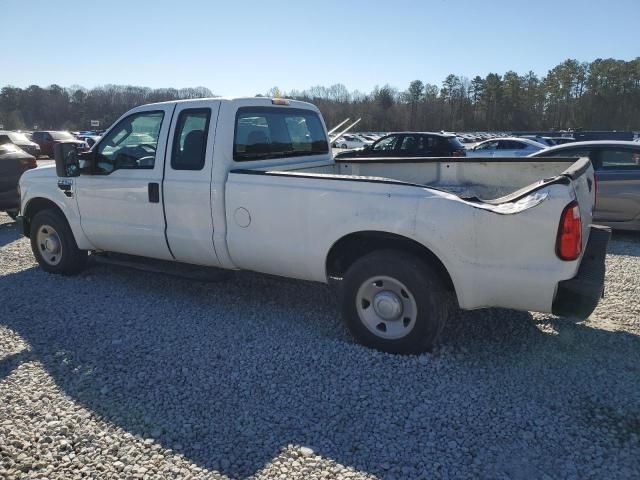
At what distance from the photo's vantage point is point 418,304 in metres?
3.75

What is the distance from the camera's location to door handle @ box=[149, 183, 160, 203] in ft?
16.3

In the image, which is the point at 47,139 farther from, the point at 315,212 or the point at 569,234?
the point at 569,234

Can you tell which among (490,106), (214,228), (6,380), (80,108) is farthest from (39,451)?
(490,106)

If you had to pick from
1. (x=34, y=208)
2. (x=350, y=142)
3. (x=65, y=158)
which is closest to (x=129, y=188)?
(x=65, y=158)

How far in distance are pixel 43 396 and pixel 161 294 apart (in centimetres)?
211

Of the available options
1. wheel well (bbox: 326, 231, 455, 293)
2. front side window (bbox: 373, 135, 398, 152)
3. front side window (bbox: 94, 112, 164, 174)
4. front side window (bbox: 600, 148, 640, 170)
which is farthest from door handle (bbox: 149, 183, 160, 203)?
front side window (bbox: 373, 135, 398, 152)

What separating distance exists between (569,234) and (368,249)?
1514 millimetres

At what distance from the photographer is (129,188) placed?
17.0 ft

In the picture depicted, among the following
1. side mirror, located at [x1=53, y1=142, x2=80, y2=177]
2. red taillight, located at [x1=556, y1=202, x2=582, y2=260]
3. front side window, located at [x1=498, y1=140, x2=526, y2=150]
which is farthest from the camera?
front side window, located at [x1=498, y1=140, x2=526, y2=150]

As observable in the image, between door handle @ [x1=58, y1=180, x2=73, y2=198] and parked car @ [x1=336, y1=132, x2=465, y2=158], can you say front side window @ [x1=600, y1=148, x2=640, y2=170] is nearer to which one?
door handle @ [x1=58, y1=180, x2=73, y2=198]

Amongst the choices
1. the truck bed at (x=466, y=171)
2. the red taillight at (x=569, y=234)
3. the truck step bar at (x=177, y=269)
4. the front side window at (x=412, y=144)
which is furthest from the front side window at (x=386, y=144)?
the red taillight at (x=569, y=234)

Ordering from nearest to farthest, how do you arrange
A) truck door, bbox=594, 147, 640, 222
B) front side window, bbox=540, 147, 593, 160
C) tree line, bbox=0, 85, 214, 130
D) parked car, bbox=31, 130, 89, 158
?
truck door, bbox=594, 147, 640, 222, front side window, bbox=540, 147, 593, 160, parked car, bbox=31, 130, 89, 158, tree line, bbox=0, 85, 214, 130

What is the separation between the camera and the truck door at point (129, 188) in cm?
504

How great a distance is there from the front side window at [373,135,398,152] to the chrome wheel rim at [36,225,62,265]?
468 inches
